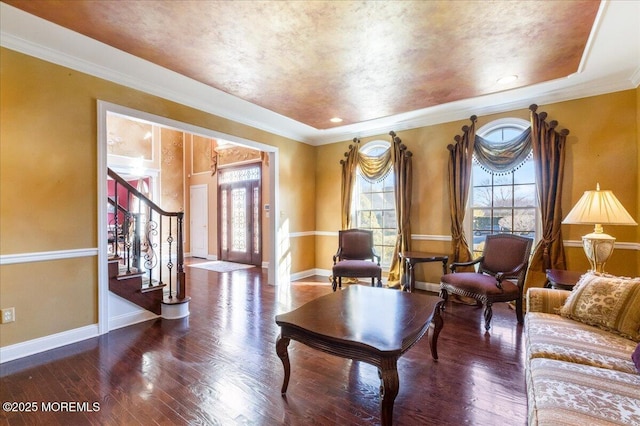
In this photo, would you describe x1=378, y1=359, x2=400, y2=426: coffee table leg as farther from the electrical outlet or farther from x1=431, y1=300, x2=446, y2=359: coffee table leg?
the electrical outlet

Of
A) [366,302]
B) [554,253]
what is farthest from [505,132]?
[366,302]

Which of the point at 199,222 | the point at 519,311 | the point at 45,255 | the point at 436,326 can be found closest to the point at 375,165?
the point at 519,311

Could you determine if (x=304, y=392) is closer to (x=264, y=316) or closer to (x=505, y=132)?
(x=264, y=316)

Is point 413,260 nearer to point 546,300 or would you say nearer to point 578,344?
point 546,300

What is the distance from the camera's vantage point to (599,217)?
8.60 feet

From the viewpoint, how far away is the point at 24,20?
2289 mm

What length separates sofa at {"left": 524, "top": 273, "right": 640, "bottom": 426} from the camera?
123 centimetres

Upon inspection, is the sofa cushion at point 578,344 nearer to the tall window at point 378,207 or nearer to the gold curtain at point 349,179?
the tall window at point 378,207

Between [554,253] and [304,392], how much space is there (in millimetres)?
3478

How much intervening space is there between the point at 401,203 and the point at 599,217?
251 centimetres

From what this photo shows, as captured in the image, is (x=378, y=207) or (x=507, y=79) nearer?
(x=507, y=79)

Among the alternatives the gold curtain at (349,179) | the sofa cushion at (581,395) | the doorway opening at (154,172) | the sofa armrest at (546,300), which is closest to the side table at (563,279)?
the sofa armrest at (546,300)

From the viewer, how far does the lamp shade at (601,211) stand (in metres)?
2.58

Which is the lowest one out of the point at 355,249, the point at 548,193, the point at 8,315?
the point at 8,315
